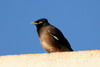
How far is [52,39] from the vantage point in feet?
20.6

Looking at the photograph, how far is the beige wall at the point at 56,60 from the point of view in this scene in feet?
11.0

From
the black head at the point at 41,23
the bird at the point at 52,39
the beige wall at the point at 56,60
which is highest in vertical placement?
the black head at the point at 41,23

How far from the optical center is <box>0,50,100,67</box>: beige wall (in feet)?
11.0

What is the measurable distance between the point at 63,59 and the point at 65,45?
2.87 metres

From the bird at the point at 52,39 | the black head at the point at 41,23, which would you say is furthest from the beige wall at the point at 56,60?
the black head at the point at 41,23

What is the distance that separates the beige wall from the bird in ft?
8.38

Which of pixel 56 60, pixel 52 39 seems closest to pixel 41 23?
pixel 52 39

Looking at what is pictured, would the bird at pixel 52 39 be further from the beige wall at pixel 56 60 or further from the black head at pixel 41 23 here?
the beige wall at pixel 56 60

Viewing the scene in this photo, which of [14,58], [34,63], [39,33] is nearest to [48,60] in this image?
[34,63]

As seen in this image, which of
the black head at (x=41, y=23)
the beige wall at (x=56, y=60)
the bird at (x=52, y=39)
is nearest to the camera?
the beige wall at (x=56, y=60)

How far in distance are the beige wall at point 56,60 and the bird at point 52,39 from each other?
8.38 ft

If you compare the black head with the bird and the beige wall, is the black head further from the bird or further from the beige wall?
the beige wall

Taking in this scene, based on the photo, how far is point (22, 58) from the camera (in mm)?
3580

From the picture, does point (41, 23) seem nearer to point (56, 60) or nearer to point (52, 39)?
point (52, 39)
